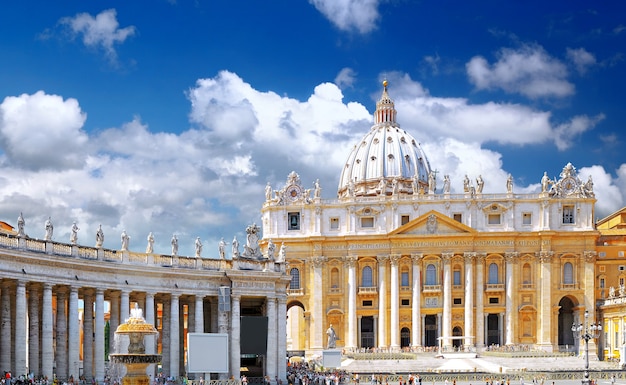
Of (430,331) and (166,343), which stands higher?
(166,343)

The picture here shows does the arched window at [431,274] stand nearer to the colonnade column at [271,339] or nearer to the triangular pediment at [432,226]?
the triangular pediment at [432,226]

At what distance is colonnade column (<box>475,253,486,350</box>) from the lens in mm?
135875

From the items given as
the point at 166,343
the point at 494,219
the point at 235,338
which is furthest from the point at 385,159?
the point at 166,343

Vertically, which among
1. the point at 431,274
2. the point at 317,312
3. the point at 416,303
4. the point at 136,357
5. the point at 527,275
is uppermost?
the point at 431,274

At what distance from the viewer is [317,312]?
138500 millimetres

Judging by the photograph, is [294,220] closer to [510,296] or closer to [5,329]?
[510,296]

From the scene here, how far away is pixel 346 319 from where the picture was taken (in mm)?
138750

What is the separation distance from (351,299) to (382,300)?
4.23 meters

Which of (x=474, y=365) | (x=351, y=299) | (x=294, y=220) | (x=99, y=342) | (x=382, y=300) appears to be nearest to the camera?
(x=99, y=342)

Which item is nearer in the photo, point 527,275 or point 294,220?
point 527,275

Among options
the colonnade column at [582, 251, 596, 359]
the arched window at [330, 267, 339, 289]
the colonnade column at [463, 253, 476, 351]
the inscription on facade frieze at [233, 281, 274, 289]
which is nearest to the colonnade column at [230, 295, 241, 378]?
the inscription on facade frieze at [233, 281, 274, 289]

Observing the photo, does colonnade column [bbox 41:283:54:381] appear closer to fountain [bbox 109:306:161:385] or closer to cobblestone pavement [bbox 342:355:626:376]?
fountain [bbox 109:306:161:385]

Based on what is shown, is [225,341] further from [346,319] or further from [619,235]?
[619,235]

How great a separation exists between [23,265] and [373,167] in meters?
131
